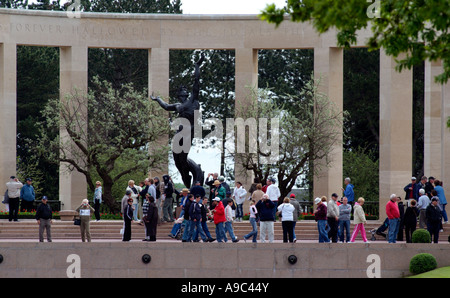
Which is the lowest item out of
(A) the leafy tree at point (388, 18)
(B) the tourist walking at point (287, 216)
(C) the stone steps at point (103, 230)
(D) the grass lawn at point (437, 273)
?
(D) the grass lawn at point (437, 273)

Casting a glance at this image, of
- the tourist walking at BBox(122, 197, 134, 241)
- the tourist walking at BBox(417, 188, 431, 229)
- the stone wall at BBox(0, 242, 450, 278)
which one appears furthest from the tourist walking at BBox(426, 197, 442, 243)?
the tourist walking at BBox(122, 197, 134, 241)

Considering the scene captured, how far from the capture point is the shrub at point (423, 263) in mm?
23705

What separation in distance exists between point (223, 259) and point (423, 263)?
5864mm

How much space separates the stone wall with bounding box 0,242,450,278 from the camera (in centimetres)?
2423

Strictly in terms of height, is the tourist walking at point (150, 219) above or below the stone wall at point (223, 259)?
above

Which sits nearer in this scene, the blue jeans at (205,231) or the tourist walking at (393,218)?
the blue jeans at (205,231)

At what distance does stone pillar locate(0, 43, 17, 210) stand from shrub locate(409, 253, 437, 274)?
19497 millimetres

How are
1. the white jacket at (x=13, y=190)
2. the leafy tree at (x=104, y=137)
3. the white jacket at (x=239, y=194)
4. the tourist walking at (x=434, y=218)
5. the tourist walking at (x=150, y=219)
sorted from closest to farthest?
1. the tourist walking at (x=150, y=219)
2. the tourist walking at (x=434, y=218)
3. the white jacket at (x=239, y=194)
4. the white jacket at (x=13, y=190)
5. the leafy tree at (x=104, y=137)

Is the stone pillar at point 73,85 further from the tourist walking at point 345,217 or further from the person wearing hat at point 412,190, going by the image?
the person wearing hat at point 412,190

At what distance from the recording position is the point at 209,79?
55156mm

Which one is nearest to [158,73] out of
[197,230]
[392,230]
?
[197,230]

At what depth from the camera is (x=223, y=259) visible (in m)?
24.5

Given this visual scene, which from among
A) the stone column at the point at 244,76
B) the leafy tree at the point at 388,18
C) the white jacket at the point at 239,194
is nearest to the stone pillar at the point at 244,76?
the stone column at the point at 244,76

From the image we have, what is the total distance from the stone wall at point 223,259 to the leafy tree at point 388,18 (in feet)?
34.0
